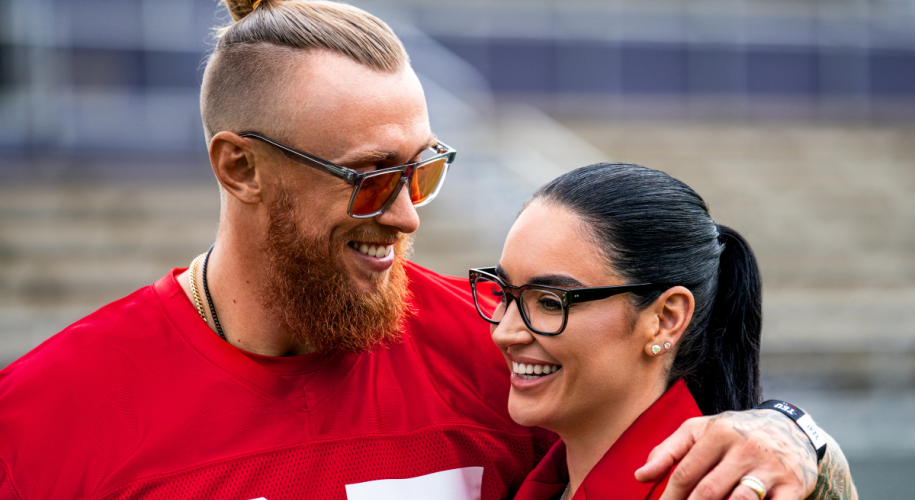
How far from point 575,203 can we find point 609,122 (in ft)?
30.0

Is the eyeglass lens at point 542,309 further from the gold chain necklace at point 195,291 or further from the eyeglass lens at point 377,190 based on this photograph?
the gold chain necklace at point 195,291

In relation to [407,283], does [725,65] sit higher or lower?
higher

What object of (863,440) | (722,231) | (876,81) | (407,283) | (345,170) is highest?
(876,81)

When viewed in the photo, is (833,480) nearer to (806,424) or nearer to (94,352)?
(806,424)

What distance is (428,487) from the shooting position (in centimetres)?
220

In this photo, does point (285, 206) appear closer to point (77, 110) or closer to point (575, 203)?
point (575, 203)

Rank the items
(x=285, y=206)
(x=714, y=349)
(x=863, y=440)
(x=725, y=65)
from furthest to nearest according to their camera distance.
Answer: (x=725, y=65) < (x=863, y=440) < (x=285, y=206) < (x=714, y=349)

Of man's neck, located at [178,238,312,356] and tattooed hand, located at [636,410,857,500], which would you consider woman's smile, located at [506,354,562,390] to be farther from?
man's neck, located at [178,238,312,356]

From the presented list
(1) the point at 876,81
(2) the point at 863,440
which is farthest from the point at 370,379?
(1) the point at 876,81

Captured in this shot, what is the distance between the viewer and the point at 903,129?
1122 cm

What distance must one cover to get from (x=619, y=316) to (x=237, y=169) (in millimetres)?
1182

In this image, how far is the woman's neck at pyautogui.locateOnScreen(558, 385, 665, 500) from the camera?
6.61ft

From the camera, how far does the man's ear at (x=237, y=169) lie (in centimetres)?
234

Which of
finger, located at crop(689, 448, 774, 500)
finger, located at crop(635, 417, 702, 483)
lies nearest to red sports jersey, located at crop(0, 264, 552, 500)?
finger, located at crop(635, 417, 702, 483)
